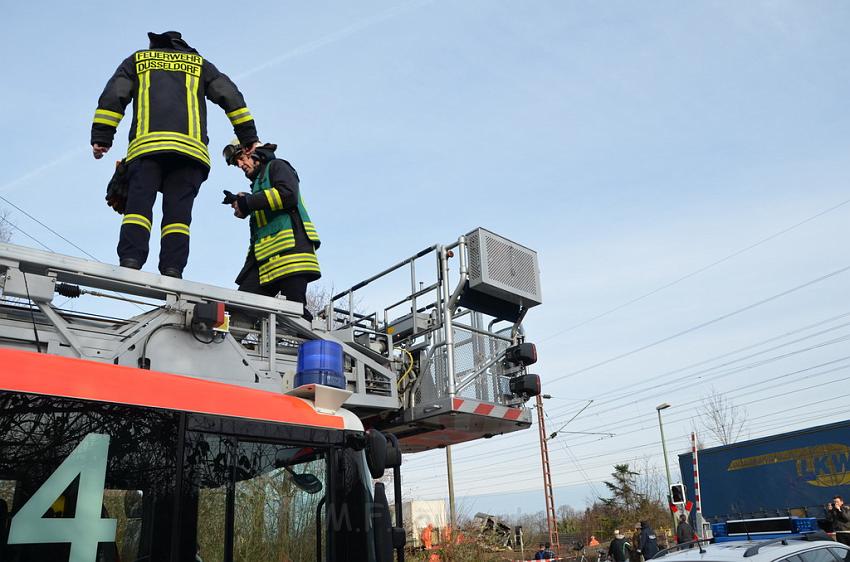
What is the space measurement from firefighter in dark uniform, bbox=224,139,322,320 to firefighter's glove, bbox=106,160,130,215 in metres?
0.90

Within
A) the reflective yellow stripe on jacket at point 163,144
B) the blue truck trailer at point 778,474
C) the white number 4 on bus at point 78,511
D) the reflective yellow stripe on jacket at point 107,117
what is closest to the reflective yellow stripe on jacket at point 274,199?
the reflective yellow stripe on jacket at point 163,144

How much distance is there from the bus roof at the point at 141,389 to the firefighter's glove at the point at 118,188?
2.46 m

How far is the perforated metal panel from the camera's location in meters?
6.96

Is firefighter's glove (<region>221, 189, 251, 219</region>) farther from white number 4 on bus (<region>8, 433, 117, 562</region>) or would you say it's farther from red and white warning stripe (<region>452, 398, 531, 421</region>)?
white number 4 on bus (<region>8, 433, 117, 562</region>)

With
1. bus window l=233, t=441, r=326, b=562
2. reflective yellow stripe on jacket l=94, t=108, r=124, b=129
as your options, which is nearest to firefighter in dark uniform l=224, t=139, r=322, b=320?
reflective yellow stripe on jacket l=94, t=108, r=124, b=129

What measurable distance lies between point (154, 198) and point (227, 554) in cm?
290

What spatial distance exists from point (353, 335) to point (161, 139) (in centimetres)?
225

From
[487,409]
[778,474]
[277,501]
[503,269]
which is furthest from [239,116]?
[778,474]

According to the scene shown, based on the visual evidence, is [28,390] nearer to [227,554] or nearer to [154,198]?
[227,554]

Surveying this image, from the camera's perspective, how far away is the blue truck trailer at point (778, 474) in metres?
12.4

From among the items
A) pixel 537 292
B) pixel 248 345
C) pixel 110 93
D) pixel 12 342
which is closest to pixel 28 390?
pixel 12 342

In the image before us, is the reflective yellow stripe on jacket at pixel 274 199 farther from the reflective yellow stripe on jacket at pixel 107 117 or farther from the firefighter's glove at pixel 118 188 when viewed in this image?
the reflective yellow stripe on jacket at pixel 107 117

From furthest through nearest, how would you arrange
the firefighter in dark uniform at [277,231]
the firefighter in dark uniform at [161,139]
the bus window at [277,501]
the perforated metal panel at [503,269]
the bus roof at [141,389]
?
the perforated metal panel at [503,269] → the firefighter in dark uniform at [277,231] → the firefighter in dark uniform at [161,139] → the bus window at [277,501] → the bus roof at [141,389]

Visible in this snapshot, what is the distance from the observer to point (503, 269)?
725cm
